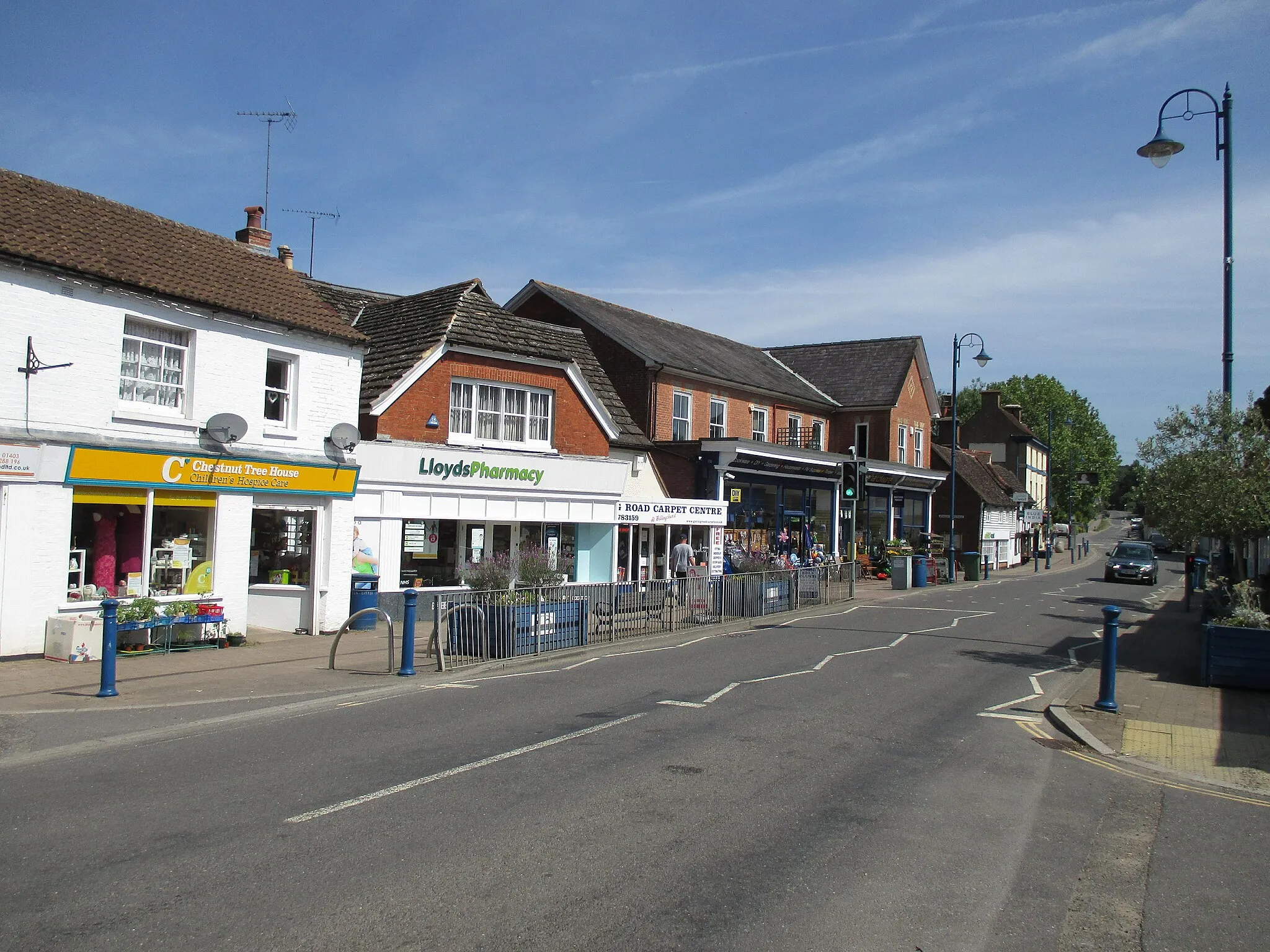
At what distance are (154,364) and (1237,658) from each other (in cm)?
1621

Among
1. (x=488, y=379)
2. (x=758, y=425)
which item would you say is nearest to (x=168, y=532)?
(x=488, y=379)

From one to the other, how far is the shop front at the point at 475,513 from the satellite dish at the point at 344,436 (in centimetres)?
108

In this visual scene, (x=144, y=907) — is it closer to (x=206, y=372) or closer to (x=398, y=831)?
(x=398, y=831)

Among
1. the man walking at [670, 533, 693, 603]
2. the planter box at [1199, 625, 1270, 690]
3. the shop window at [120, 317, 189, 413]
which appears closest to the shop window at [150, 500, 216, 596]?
the shop window at [120, 317, 189, 413]

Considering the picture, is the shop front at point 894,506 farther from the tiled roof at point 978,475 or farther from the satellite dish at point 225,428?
the satellite dish at point 225,428

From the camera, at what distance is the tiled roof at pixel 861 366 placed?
40750 millimetres

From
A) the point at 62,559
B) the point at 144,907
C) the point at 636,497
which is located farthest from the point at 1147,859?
the point at 636,497

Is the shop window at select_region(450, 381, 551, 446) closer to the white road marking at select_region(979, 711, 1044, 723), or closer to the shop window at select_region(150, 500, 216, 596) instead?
the shop window at select_region(150, 500, 216, 596)

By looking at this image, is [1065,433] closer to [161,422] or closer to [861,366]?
[861,366]

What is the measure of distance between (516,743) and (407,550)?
12000 millimetres

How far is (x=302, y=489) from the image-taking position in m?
17.3

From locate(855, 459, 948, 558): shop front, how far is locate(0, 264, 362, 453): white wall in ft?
81.1

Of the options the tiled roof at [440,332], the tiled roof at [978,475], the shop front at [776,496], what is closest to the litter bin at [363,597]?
the tiled roof at [440,332]

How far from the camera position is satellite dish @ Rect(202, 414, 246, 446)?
50.7 feet
